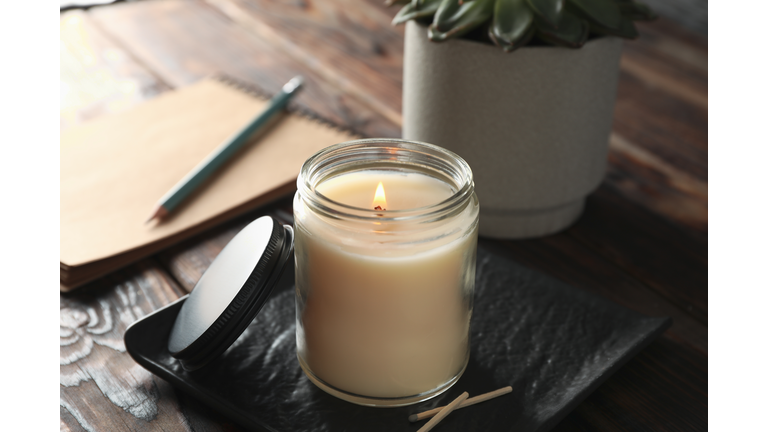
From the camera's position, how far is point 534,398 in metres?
0.45

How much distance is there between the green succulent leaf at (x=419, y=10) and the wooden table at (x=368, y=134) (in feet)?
0.77

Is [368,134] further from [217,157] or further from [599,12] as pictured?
[599,12]

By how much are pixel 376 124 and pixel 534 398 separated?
18.9 inches

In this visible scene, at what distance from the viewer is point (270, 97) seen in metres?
0.90

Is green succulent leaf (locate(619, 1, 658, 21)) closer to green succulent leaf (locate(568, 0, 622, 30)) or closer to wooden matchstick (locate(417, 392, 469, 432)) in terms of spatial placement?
green succulent leaf (locate(568, 0, 622, 30))

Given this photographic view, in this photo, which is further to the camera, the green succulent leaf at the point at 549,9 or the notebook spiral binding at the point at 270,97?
the notebook spiral binding at the point at 270,97

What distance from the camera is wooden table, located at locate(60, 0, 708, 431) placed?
46 centimetres

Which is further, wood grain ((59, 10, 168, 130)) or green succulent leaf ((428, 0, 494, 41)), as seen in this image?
wood grain ((59, 10, 168, 130))

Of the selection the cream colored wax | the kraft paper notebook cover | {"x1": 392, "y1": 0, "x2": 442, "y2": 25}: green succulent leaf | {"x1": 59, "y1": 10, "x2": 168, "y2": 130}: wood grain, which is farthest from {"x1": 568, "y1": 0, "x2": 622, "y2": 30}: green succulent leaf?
{"x1": 59, "y1": 10, "x2": 168, "y2": 130}: wood grain

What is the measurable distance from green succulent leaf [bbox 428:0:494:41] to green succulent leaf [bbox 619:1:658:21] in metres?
0.14

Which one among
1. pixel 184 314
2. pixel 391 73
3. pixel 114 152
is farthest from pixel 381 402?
pixel 391 73

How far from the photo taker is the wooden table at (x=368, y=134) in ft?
1.51

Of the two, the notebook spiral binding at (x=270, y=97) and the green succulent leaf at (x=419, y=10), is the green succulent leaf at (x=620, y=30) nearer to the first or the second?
the green succulent leaf at (x=419, y=10)

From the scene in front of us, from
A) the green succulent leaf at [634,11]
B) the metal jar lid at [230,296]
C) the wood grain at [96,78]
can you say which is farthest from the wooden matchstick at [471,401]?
the wood grain at [96,78]
